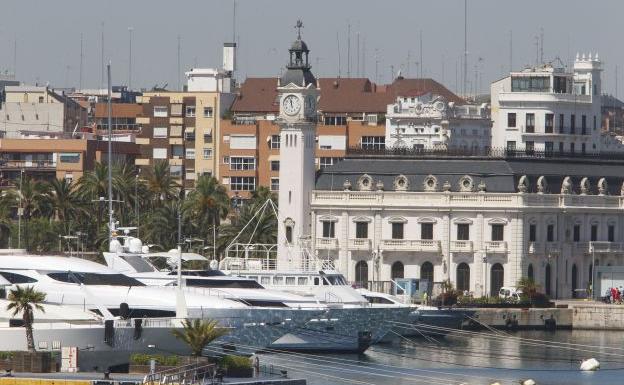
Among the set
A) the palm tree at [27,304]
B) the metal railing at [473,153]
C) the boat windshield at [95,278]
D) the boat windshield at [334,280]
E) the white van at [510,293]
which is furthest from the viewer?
the metal railing at [473,153]

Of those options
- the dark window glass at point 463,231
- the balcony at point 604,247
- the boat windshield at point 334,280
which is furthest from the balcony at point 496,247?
the boat windshield at point 334,280

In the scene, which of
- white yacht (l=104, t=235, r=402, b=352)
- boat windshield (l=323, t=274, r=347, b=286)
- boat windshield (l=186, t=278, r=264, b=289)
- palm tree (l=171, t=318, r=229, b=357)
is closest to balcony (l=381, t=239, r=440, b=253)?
boat windshield (l=323, t=274, r=347, b=286)

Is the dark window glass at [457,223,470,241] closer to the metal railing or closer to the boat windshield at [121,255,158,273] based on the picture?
the metal railing

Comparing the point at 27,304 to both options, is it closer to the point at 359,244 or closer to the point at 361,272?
the point at 361,272

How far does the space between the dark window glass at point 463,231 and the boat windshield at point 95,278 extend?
182ft

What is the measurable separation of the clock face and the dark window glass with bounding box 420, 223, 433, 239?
11.0 m

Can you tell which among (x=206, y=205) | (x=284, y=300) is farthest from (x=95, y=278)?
(x=206, y=205)

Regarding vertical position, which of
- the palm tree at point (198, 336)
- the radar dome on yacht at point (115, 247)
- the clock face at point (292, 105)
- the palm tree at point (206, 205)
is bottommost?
the palm tree at point (198, 336)

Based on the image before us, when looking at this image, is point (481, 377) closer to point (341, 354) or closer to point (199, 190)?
point (341, 354)

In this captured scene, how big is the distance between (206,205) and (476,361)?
52739 millimetres

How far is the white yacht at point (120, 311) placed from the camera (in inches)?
4117

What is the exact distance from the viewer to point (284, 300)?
4998 inches

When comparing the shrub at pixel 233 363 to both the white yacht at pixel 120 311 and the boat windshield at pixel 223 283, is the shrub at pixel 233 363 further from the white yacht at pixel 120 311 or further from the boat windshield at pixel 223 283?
the boat windshield at pixel 223 283

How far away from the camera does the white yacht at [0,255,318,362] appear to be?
10456cm
